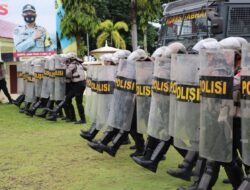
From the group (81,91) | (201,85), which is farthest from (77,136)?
(201,85)

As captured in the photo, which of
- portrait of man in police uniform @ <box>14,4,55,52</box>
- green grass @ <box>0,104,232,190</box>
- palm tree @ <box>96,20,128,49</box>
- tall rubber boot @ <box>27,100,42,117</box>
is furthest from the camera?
palm tree @ <box>96,20,128,49</box>

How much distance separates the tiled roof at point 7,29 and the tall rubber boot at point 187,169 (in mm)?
13087

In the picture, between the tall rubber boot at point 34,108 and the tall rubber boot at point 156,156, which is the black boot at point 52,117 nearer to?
the tall rubber boot at point 34,108

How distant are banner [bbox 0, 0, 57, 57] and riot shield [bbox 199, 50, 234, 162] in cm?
1347

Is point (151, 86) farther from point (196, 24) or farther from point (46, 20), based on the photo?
point (46, 20)

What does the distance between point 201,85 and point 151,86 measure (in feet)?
5.08

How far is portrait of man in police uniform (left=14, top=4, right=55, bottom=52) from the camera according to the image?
57.7 feet

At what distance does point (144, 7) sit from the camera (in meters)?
24.7

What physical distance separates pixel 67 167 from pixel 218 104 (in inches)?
114

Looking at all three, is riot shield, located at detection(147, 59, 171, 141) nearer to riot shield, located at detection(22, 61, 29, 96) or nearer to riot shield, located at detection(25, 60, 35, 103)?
riot shield, located at detection(25, 60, 35, 103)

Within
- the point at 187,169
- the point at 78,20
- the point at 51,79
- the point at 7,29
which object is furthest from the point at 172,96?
the point at 78,20

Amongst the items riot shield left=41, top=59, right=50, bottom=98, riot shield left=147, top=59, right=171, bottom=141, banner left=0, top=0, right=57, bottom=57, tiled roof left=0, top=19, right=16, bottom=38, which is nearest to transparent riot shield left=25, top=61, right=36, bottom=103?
riot shield left=41, top=59, right=50, bottom=98

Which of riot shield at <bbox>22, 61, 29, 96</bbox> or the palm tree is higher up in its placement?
the palm tree

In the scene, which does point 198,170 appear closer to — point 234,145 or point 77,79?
point 234,145
